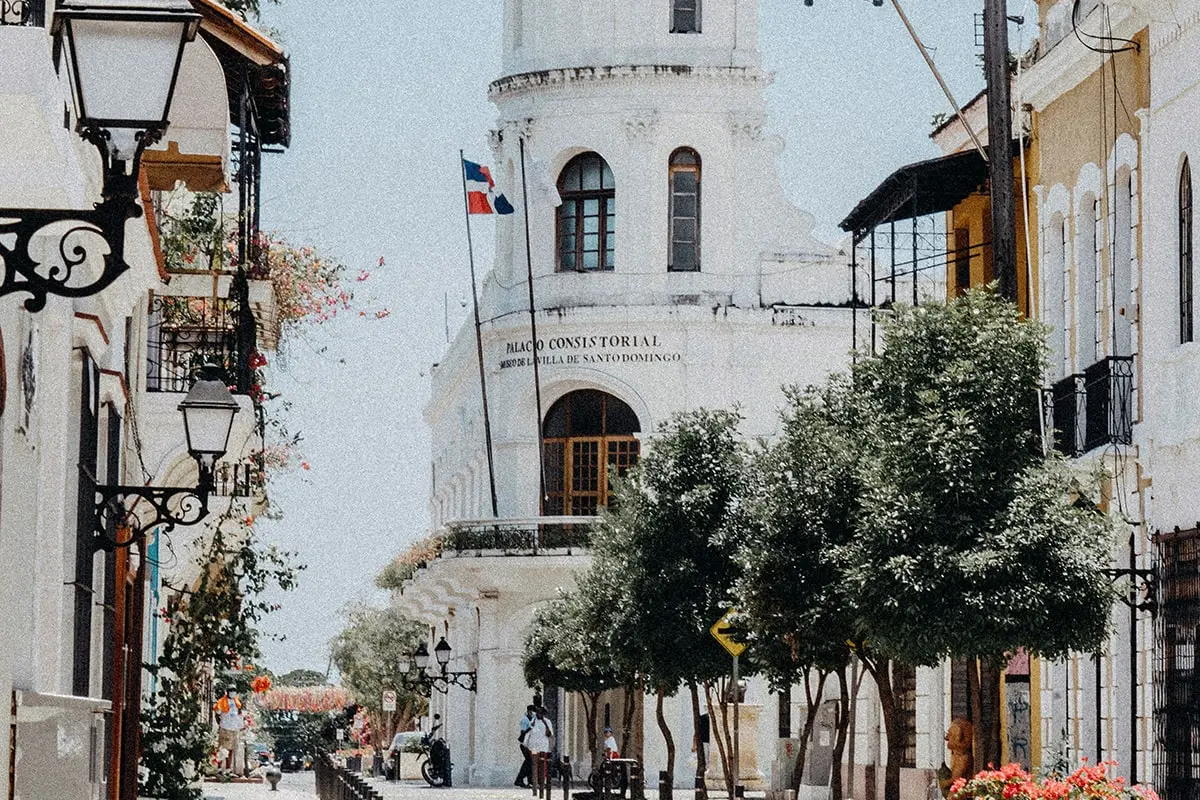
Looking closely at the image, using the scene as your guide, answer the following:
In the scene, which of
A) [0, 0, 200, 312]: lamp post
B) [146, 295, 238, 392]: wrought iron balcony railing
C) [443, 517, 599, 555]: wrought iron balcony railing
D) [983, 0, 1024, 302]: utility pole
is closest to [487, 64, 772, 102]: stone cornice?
[443, 517, 599, 555]: wrought iron balcony railing

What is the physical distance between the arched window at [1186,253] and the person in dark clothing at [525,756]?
26445 millimetres

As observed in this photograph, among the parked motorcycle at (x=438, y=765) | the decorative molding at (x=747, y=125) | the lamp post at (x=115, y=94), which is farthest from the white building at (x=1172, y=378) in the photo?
the parked motorcycle at (x=438, y=765)

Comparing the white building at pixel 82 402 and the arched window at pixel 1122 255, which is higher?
the arched window at pixel 1122 255

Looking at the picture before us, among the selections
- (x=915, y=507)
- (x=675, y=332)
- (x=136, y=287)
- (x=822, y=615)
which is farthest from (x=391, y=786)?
(x=136, y=287)

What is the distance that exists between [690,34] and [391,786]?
18331mm

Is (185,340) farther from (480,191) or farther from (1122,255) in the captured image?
(480,191)

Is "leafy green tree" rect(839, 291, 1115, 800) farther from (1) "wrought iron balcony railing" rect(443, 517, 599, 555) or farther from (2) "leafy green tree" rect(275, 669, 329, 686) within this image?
(2) "leafy green tree" rect(275, 669, 329, 686)

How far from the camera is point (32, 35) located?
A: 819cm

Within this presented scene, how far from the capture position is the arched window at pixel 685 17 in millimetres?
53375

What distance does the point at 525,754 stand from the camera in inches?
1928

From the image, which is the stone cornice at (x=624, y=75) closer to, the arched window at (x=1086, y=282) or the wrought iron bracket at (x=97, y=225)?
the arched window at (x=1086, y=282)

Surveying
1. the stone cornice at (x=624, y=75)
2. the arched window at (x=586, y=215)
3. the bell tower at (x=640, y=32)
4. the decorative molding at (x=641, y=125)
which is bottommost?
the arched window at (x=586, y=215)

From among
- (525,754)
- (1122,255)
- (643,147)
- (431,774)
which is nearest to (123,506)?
(1122,255)

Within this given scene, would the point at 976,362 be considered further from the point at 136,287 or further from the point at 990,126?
the point at 136,287
